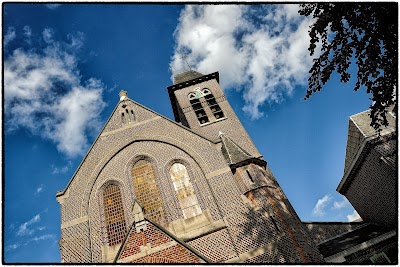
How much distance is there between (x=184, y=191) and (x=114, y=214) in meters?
3.19

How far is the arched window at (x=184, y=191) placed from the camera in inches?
495

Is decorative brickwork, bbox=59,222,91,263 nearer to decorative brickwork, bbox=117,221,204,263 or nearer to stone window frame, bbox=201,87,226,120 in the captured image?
decorative brickwork, bbox=117,221,204,263

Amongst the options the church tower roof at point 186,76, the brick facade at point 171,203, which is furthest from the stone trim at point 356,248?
the church tower roof at point 186,76

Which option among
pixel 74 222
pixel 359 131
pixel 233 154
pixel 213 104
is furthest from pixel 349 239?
pixel 74 222

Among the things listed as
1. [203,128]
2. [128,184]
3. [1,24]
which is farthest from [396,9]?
[203,128]

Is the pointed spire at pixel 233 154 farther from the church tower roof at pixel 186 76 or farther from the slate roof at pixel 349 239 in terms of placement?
the church tower roof at pixel 186 76

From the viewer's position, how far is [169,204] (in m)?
12.8

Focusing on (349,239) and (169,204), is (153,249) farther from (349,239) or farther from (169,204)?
(349,239)

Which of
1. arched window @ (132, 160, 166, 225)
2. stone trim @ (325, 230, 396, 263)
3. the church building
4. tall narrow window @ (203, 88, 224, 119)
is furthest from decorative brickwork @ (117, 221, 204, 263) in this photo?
tall narrow window @ (203, 88, 224, 119)

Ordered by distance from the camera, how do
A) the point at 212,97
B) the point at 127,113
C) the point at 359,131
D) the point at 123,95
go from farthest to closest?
the point at 212,97, the point at 359,131, the point at 123,95, the point at 127,113

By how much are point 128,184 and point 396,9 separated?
11.6 meters

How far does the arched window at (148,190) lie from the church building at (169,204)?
1.8 inches

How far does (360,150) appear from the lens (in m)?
19.4

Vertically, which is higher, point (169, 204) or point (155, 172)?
point (155, 172)
